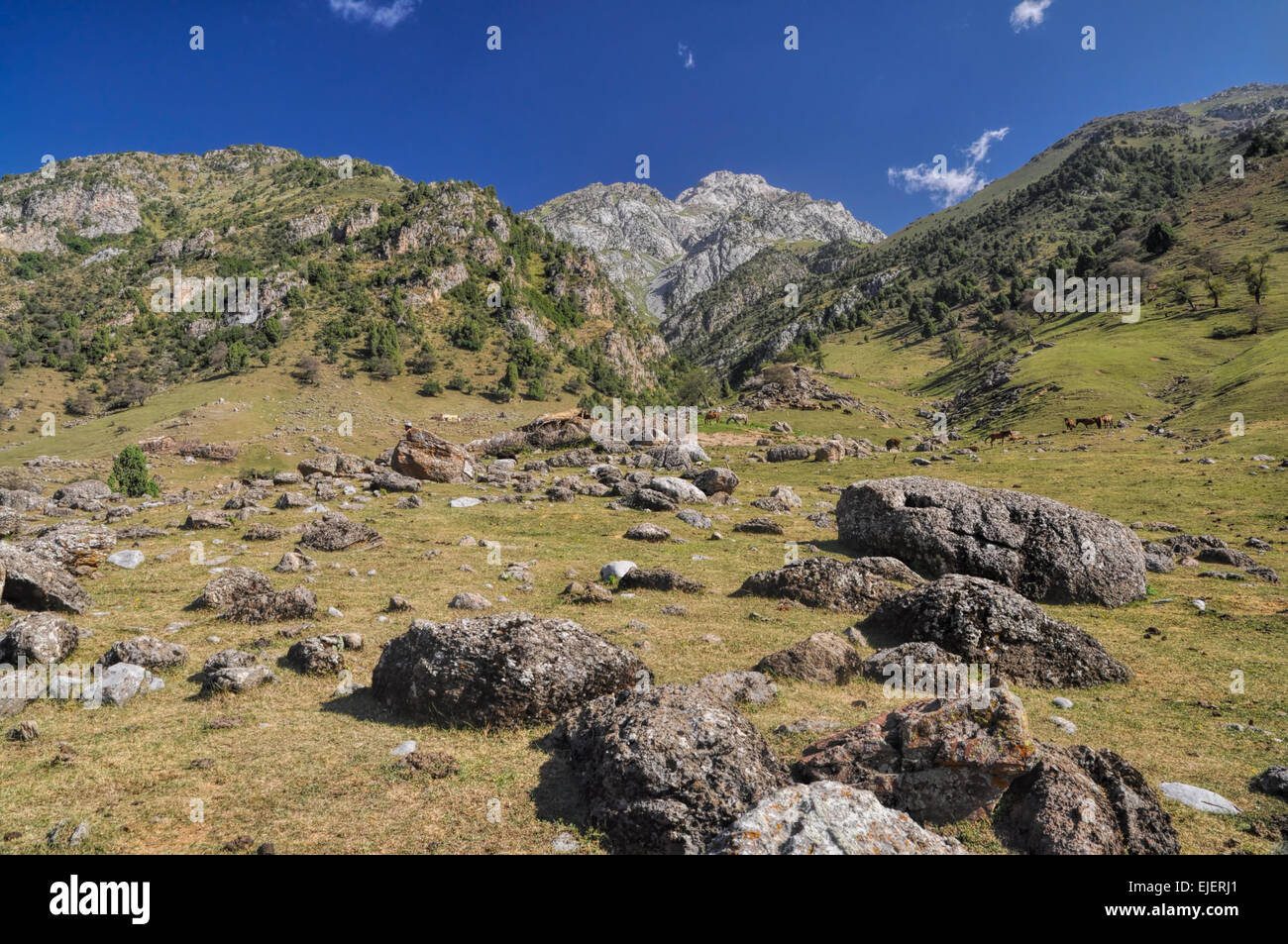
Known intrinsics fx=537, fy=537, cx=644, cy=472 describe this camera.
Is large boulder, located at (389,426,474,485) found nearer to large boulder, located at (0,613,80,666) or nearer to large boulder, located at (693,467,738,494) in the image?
large boulder, located at (693,467,738,494)

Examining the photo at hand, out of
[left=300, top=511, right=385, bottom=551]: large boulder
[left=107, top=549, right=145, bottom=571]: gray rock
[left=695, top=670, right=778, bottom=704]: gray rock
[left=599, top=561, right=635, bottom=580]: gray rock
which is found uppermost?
[left=300, top=511, right=385, bottom=551]: large boulder

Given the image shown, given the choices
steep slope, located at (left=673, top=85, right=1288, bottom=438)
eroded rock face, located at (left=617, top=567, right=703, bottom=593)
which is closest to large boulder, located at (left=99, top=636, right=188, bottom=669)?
eroded rock face, located at (left=617, top=567, right=703, bottom=593)

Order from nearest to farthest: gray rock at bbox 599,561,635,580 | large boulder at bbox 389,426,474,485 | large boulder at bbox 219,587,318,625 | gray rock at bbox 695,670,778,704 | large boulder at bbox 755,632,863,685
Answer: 1. gray rock at bbox 695,670,778,704
2. large boulder at bbox 755,632,863,685
3. large boulder at bbox 219,587,318,625
4. gray rock at bbox 599,561,635,580
5. large boulder at bbox 389,426,474,485

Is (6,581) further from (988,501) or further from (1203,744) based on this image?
(988,501)

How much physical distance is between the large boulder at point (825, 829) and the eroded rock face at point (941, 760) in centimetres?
115

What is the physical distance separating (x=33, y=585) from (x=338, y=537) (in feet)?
28.7

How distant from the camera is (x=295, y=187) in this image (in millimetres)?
183875

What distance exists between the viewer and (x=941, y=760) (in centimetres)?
706

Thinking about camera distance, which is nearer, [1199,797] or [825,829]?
[825,829]

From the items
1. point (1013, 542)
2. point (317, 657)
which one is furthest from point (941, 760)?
point (1013, 542)

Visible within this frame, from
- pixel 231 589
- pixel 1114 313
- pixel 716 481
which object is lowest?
pixel 231 589

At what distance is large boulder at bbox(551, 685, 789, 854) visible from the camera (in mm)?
6461

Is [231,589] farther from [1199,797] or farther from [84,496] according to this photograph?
[84,496]

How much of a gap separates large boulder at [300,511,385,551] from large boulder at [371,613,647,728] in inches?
520
